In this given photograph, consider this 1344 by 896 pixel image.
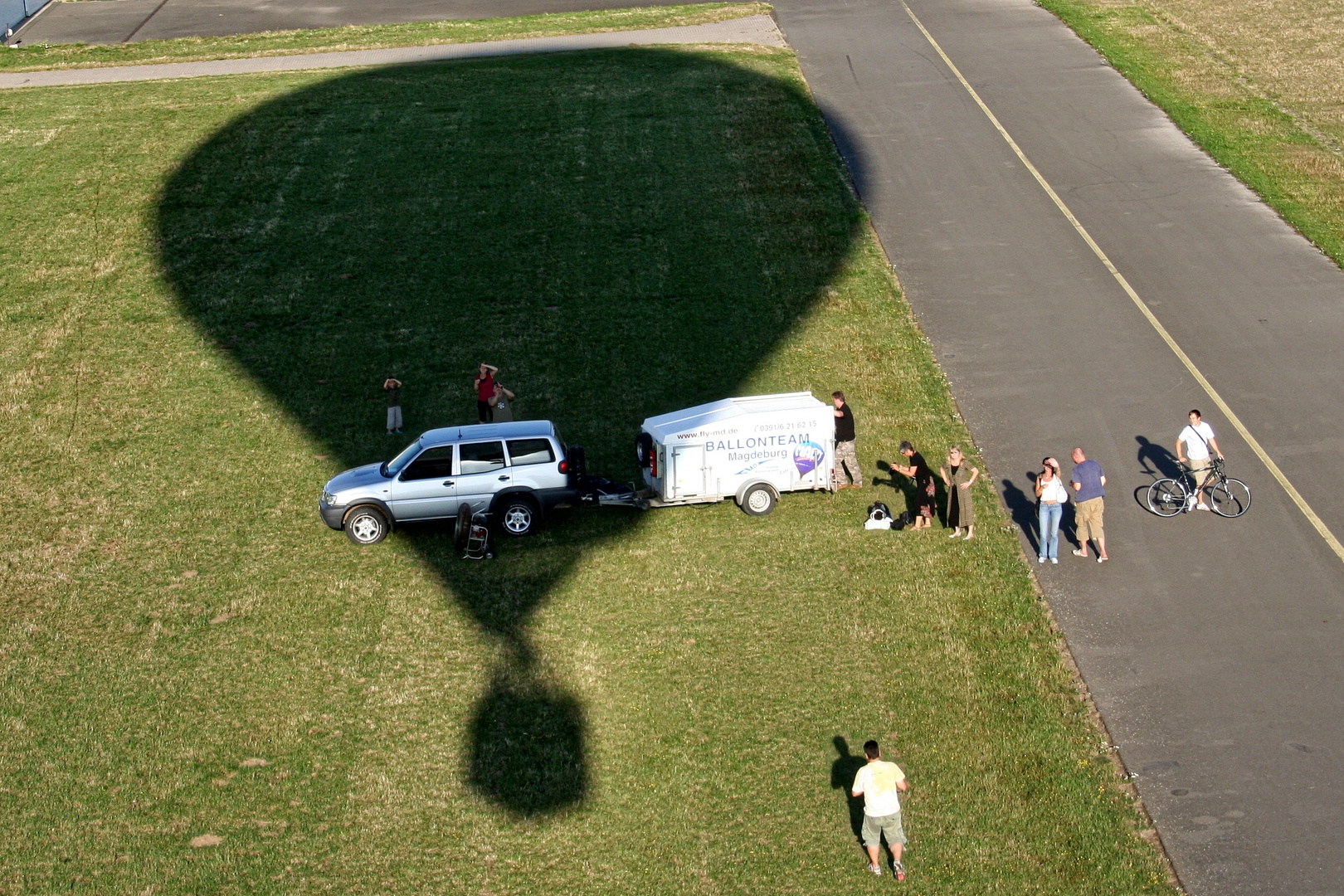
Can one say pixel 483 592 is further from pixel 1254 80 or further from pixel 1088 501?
pixel 1254 80

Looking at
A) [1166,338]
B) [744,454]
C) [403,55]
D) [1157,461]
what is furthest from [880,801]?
[403,55]

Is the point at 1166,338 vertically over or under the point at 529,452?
under

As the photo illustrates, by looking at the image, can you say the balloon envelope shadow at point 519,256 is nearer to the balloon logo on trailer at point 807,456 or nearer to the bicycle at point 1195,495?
the balloon logo on trailer at point 807,456

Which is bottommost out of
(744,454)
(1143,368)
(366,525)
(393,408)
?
(1143,368)

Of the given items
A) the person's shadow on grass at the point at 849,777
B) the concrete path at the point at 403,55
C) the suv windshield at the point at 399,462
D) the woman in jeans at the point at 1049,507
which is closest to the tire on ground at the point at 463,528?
the suv windshield at the point at 399,462

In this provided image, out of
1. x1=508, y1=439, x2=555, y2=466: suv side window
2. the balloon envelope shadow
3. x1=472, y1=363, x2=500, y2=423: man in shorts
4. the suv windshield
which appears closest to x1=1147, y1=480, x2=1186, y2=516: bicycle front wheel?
the balloon envelope shadow

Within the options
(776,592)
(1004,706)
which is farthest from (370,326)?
(1004,706)
